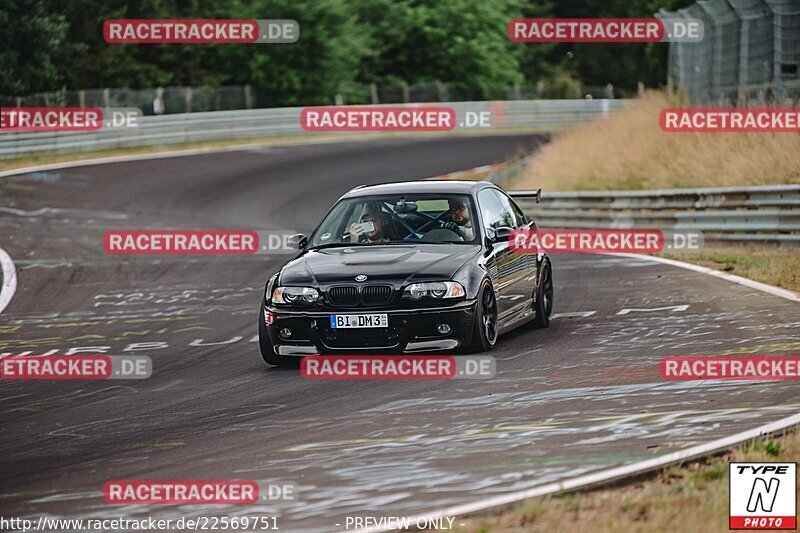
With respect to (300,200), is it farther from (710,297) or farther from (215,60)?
(215,60)

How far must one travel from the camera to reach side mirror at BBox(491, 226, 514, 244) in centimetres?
1205

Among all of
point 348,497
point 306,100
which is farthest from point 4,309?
point 306,100

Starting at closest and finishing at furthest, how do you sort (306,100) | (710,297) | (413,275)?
(413,275), (710,297), (306,100)

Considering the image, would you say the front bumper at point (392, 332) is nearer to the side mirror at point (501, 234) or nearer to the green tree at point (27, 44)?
the side mirror at point (501, 234)

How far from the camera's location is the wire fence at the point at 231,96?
45156mm

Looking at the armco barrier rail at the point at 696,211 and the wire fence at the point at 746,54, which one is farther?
the wire fence at the point at 746,54

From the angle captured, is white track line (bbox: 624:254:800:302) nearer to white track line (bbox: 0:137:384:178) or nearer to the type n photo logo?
the type n photo logo

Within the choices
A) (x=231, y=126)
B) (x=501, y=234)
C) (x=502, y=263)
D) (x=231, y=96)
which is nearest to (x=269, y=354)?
(x=502, y=263)

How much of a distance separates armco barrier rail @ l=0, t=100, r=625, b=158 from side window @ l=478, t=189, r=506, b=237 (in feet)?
79.6

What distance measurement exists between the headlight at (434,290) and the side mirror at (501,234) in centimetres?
134

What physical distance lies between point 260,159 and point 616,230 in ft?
51.8

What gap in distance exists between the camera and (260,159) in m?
37.6

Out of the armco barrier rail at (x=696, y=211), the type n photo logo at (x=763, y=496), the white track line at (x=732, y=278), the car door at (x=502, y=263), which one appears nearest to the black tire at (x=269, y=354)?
the car door at (x=502, y=263)

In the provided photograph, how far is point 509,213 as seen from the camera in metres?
13.2
